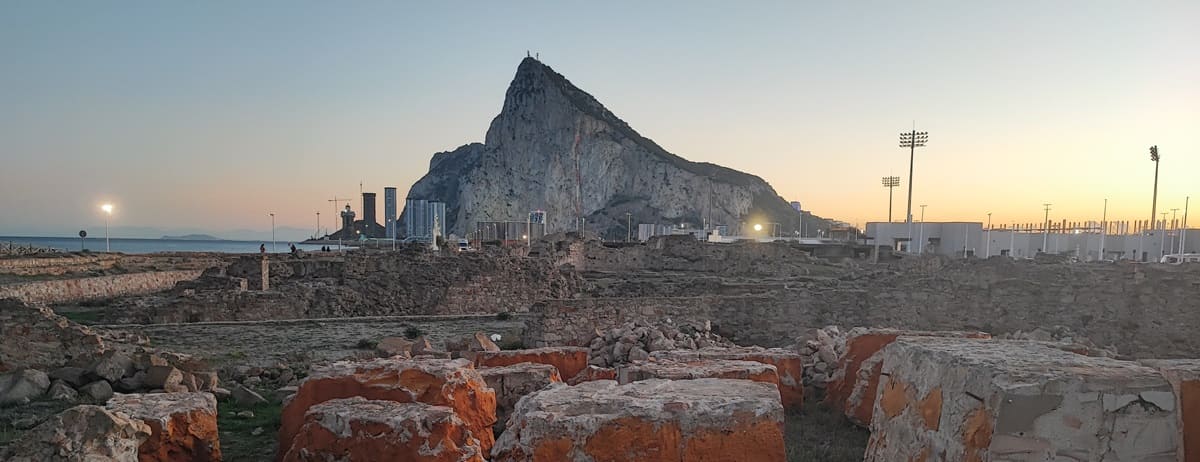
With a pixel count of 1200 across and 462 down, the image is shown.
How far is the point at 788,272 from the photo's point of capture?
34750 millimetres

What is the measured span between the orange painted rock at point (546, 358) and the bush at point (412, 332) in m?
6.97

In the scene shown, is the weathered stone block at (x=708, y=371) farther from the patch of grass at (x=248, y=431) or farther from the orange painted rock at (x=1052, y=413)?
the patch of grass at (x=248, y=431)

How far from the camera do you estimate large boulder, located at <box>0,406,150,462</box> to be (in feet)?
12.1

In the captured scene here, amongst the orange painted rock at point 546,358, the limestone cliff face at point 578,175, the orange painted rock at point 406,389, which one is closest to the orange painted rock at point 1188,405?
the orange painted rock at point 406,389

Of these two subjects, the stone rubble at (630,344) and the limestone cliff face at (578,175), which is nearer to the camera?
the stone rubble at (630,344)

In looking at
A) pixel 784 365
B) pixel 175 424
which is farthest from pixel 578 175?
pixel 175 424

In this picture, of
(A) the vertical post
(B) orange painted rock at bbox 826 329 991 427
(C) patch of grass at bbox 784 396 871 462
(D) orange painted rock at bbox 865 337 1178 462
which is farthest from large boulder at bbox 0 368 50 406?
(A) the vertical post

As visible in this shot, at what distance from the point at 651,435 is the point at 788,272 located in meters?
33.5

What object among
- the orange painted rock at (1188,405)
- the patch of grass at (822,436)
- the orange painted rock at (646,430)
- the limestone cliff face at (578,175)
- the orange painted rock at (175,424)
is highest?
the limestone cliff face at (578,175)

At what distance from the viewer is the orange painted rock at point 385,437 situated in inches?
160

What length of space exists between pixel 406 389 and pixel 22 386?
18.0ft

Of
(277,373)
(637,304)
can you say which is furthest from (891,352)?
(637,304)

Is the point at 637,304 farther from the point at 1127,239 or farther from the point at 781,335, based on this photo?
the point at 1127,239

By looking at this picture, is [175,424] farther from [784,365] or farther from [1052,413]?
[784,365]
